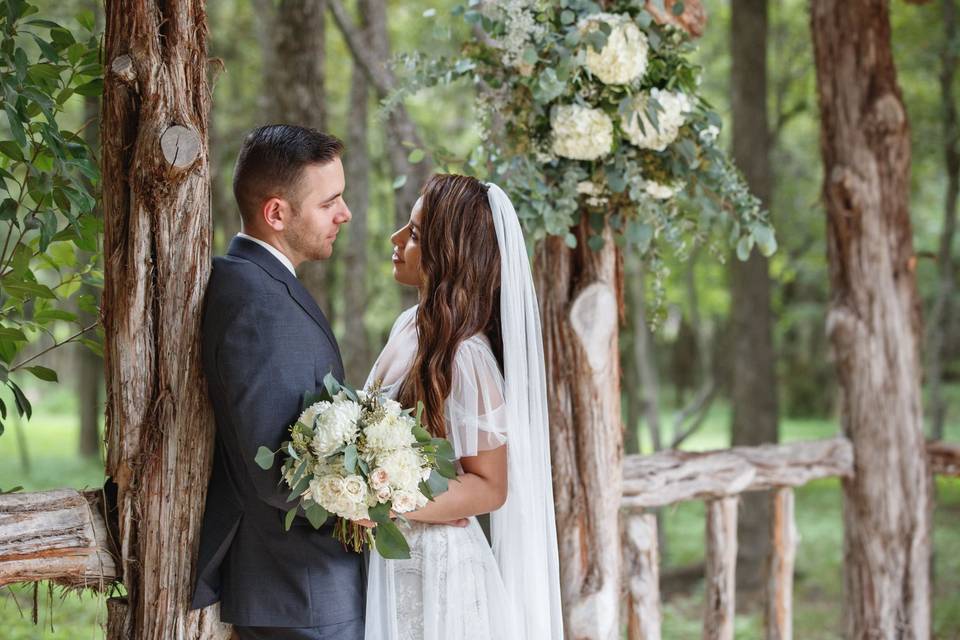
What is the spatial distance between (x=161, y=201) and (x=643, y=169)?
1715 mm

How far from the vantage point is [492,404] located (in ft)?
8.38

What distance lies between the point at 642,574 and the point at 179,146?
251 cm

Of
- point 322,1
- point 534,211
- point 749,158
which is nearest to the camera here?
point 534,211

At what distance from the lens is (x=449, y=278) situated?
2.60 meters

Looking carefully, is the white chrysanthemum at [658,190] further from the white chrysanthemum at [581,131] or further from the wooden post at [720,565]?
the wooden post at [720,565]

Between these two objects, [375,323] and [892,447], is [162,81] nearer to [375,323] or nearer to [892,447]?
[892,447]

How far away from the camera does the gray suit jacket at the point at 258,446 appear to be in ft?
6.97

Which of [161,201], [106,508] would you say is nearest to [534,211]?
[161,201]

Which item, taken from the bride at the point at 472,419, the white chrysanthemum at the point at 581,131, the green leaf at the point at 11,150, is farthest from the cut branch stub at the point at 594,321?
the green leaf at the point at 11,150

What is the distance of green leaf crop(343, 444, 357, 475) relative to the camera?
2.04m

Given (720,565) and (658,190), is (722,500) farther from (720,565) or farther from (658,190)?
(658,190)

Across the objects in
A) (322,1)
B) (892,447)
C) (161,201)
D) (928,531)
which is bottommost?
(928,531)

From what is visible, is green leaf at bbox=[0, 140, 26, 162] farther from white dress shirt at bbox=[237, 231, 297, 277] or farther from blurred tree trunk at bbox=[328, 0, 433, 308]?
blurred tree trunk at bbox=[328, 0, 433, 308]

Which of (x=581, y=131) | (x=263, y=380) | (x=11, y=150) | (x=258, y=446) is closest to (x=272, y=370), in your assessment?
(x=263, y=380)
